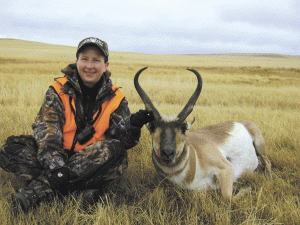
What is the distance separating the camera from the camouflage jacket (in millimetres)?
→ 3287

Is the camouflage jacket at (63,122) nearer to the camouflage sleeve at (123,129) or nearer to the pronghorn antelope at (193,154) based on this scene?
the camouflage sleeve at (123,129)

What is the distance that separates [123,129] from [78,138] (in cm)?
69

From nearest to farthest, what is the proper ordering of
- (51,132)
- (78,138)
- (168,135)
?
(168,135)
(51,132)
(78,138)

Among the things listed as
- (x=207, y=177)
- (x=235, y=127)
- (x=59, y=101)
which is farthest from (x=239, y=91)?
(x=59, y=101)

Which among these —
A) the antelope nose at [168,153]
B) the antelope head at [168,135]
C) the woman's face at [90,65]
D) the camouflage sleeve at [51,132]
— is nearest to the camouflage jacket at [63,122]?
the camouflage sleeve at [51,132]

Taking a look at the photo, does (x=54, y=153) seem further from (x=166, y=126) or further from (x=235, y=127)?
(x=235, y=127)

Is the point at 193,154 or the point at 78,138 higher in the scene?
the point at 78,138

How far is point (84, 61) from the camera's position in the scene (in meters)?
3.98

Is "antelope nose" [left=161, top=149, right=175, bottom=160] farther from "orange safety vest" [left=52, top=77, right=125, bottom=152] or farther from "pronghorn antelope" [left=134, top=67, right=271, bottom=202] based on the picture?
"orange safety vest" [left=52, top=77, right=125, bottom=152]

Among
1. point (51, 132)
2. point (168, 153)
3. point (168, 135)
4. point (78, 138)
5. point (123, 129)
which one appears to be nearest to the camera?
point (168, 153)

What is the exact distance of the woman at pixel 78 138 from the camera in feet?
10.4

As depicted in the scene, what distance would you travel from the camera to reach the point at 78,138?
3.74 m

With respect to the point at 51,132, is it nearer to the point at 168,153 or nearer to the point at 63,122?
the point at 63,122

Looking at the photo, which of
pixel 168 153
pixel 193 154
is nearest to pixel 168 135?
pixel 168 153
